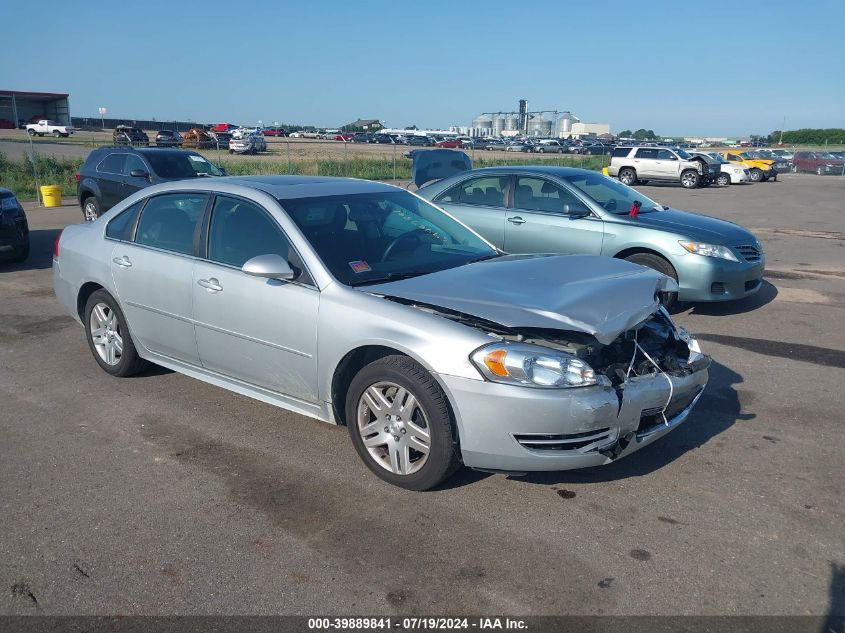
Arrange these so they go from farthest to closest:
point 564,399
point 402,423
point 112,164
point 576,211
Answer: point 112,164, point 576,211, point 402,423, point 564,399

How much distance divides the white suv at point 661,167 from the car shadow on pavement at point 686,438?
90.1ft

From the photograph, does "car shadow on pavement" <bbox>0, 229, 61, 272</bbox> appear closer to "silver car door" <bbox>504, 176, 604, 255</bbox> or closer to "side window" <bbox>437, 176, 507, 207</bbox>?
"side window" <bbox>437, 176, 507, 207</bbox>

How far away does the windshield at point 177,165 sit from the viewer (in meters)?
13.6

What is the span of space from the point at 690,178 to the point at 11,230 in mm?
27143

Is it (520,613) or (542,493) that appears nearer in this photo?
(520,613)

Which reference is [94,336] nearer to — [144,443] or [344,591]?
[144,443]

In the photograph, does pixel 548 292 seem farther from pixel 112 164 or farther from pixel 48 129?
pixel 48 129

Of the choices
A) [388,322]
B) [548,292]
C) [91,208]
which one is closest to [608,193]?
[548,292]

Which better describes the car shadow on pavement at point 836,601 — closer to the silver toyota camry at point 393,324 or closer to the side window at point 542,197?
the silver toyota camry at point 393,324

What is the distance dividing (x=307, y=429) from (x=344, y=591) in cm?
188

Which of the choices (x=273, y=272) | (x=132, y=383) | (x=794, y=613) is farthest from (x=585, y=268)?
(x=132, y=383)

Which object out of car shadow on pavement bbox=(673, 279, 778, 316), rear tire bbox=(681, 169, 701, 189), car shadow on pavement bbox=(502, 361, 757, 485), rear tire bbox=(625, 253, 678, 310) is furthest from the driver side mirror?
rear tire bbox=(681, 169, 701, 189)

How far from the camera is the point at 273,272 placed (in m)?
4.33

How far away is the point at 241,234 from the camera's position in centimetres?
493
